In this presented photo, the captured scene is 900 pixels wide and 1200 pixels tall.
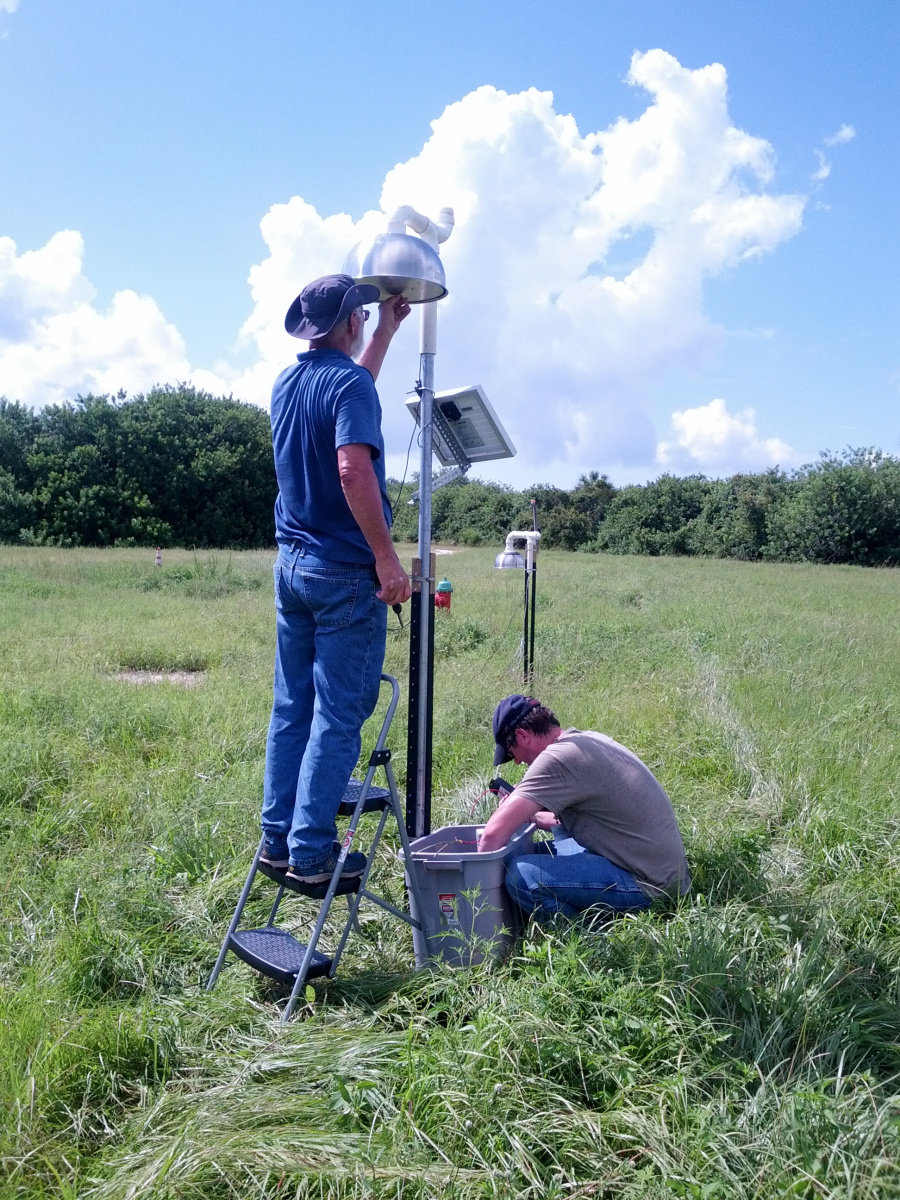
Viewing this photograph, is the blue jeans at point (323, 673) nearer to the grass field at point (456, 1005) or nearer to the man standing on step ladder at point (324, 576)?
the man standing on step ladder at point (324, 576)

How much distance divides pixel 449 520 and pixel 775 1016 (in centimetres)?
4728

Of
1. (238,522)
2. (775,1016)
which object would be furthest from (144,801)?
(238,522)

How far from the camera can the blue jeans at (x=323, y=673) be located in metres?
2.91

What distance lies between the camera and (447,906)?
3160mm

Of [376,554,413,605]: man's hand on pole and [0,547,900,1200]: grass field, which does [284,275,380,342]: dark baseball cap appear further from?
[0,547,900,1200]: grass field

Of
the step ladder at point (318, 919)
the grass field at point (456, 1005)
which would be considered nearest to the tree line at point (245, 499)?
the grass field at point (456, 1005)

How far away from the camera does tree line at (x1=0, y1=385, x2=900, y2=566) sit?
3944 centimetres

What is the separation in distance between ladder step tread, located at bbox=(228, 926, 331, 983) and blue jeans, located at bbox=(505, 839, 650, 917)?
0.78 m

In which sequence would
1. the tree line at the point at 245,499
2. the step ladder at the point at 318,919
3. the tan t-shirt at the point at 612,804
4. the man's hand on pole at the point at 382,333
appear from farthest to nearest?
the tree line at the point at 245,499
the man's hand on pole at the point at 382,333
the tan t-shirt at the point at 612,804
the step ladder at the point at 318,919

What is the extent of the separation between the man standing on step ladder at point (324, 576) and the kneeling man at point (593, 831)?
2.08 ft

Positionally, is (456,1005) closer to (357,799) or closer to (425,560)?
(357,799)

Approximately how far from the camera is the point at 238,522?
147 feet

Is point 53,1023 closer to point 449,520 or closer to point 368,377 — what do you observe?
point 368,377

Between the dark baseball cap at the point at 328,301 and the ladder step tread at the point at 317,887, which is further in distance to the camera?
the dark baseball cap at the point at 328,301
